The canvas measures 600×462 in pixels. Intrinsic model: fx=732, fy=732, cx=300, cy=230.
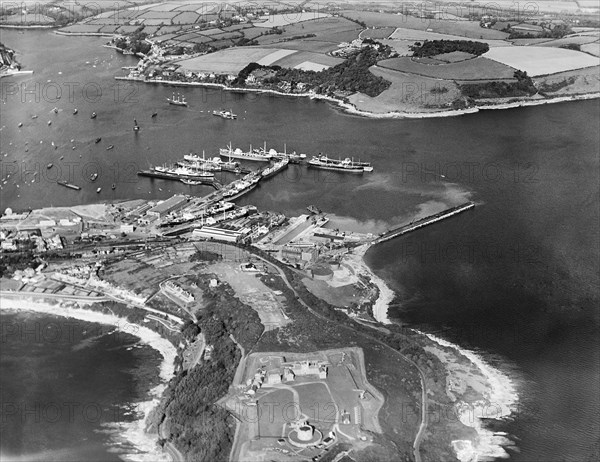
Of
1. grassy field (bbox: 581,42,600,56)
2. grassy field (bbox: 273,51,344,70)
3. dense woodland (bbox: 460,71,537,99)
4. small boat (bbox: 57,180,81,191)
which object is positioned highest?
grassy field (bbox: 581,42,600,56)

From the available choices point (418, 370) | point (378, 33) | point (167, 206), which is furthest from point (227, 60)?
point (418, 370)

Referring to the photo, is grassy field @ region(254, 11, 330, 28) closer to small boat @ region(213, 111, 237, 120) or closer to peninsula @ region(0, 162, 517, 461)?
small boat @ region(213, 111, 237, 120)

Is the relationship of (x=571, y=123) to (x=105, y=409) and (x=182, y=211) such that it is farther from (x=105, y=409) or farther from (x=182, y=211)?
(x=105, y=409)

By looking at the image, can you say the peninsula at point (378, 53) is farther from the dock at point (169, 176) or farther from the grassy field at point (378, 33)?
the dock at point (169, 176)

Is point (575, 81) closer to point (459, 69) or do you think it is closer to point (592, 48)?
point (459, 69)

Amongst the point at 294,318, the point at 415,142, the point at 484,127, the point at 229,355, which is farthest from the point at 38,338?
the point at 484,127

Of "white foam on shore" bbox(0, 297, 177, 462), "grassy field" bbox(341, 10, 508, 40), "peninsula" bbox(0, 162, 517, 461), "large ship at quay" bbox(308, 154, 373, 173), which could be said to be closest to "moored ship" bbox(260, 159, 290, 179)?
"large ship at quay" bbox(308, 154, 373, 173)
